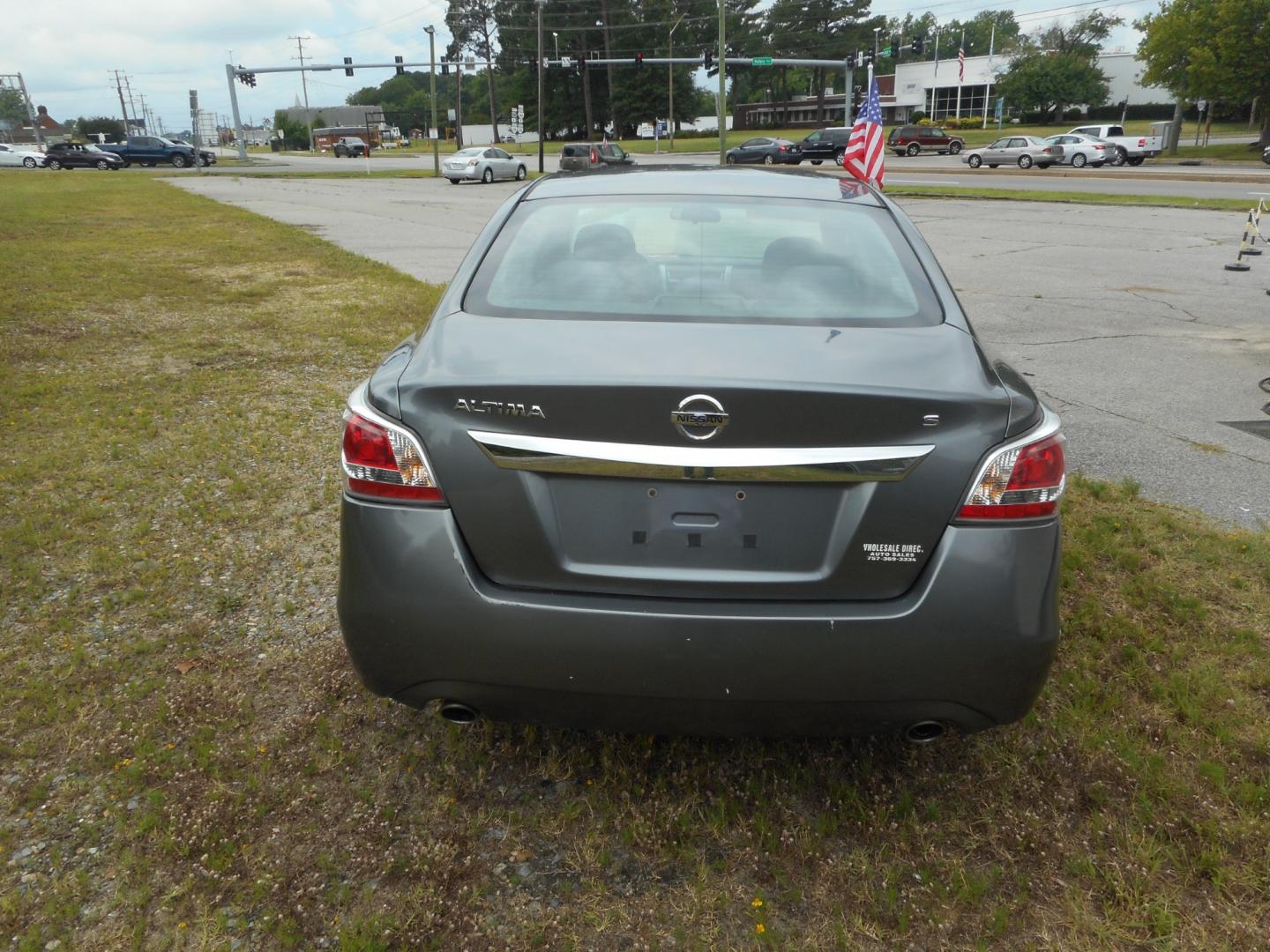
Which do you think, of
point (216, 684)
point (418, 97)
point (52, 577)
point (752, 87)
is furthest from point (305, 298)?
point (418, 97)

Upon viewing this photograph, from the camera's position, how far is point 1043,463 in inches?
90.8

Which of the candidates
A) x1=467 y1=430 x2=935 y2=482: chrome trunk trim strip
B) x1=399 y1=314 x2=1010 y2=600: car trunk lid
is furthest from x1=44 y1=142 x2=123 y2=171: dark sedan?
x1=467 y1=430 x2=935 y2=482: chrome trunk trim strip

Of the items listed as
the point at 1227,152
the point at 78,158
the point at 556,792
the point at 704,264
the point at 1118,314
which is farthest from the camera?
the point at 78,158

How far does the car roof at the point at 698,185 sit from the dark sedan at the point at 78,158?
58864mm

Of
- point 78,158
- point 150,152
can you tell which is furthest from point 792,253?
point 150,152

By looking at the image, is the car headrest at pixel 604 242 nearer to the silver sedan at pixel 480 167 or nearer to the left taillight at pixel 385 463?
the left taillight at pixel 385 463

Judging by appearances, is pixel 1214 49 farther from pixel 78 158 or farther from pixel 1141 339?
pixel 78 158

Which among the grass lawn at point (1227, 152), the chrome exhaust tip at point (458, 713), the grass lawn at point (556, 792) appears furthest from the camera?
the grass lawn at point (1227, 152)

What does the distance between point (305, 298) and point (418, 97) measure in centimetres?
15048

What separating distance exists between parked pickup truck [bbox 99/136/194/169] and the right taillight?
214 ft

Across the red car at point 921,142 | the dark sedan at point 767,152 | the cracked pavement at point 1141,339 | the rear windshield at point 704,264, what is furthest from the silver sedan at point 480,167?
the rear windshield at point 704,264

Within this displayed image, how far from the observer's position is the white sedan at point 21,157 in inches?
2279

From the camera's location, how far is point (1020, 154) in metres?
43.3

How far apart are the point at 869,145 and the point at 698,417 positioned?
1476cm
